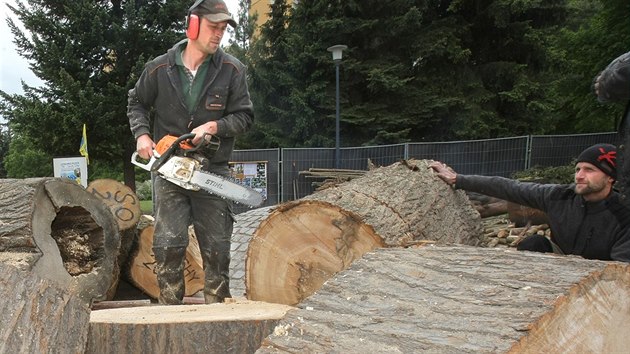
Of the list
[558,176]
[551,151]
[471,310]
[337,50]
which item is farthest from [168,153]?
[551,151]

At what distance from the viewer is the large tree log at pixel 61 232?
105 inches

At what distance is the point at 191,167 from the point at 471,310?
1.70m

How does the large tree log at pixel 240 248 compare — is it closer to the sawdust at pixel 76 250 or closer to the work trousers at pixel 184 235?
the work trousers at pixel 184 235

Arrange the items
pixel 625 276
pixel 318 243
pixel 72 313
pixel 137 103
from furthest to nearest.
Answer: pixel 137 103, pixel 318 243, pixel 72 313, pixel 625 276

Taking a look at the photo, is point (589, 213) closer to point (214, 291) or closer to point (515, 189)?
point (515, 189)

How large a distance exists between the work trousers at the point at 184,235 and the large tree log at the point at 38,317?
89cm

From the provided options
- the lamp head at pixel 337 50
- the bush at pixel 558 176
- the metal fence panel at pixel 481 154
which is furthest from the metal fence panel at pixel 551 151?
the lamp head at pixel 337 50

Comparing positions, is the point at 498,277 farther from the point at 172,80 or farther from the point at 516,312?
the point at 172,80

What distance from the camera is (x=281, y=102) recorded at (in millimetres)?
13422

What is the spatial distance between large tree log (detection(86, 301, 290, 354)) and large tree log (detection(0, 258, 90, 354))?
0.09m

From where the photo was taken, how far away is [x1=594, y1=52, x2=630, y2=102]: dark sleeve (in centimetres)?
180

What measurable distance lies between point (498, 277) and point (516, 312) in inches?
8.9

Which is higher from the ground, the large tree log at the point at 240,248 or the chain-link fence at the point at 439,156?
the chain-link fence at the point at 439,156

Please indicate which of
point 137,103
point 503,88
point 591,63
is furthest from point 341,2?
point 137,103
